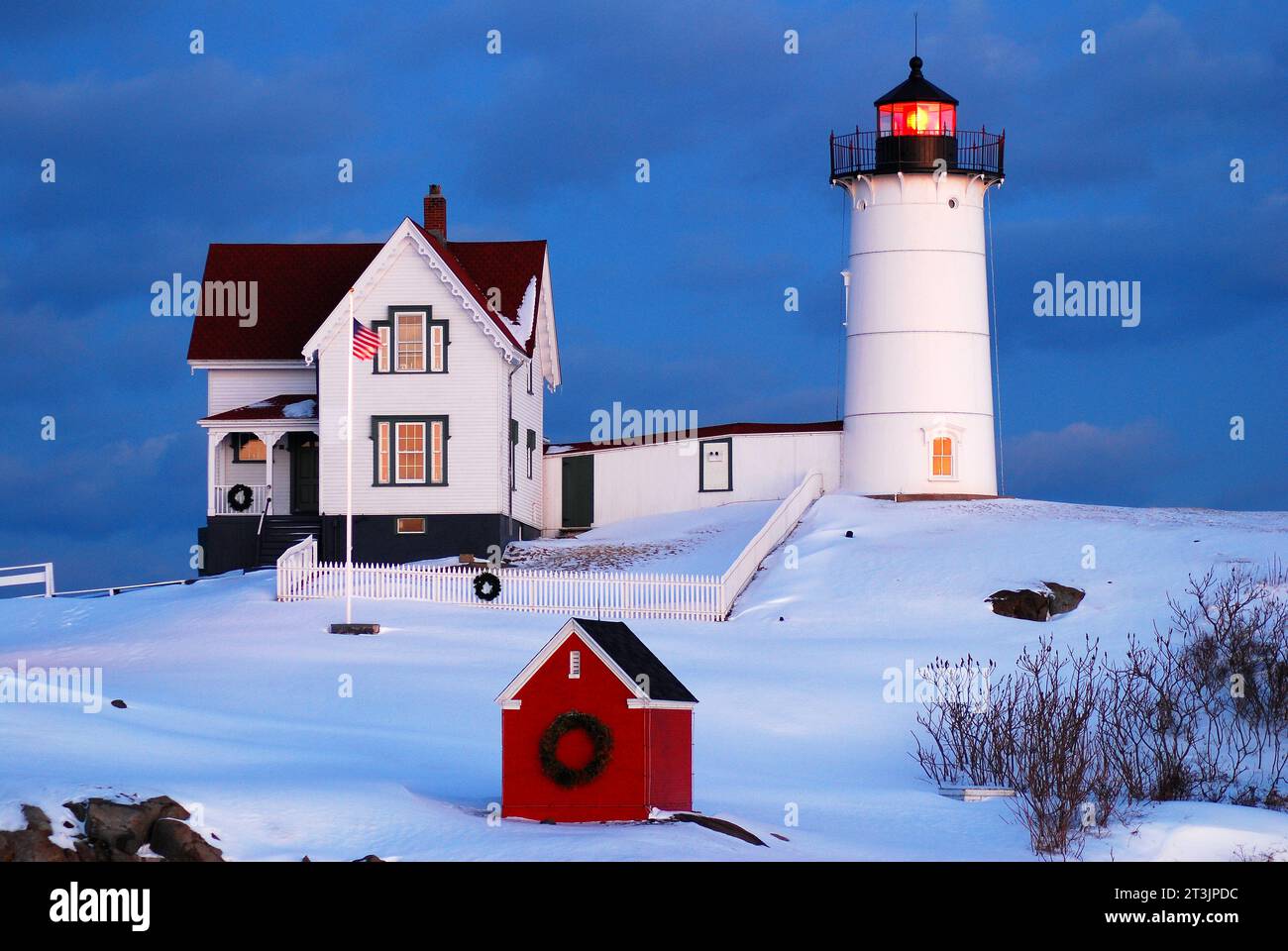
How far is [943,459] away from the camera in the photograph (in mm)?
50250

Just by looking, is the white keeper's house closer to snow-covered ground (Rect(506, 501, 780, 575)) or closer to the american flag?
snow-covered ground (Rect(506, 501, 780, 575))

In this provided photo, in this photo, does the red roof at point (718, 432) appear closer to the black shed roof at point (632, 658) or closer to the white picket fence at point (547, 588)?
the white picket fence at point (547, 588)

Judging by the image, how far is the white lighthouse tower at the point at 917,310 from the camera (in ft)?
164

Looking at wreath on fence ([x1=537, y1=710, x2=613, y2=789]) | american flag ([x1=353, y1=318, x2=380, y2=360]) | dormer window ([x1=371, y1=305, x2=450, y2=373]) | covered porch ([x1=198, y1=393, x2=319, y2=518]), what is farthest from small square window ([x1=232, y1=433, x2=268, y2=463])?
wreath on fence ([x1=537, y1=710, x2=613, y2=789])

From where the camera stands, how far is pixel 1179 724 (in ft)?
107

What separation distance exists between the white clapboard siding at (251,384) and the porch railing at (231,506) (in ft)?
7.88

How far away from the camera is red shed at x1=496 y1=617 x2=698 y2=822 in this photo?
2422 cm

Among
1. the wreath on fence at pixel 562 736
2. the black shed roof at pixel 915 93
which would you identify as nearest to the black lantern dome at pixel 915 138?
the black shed roof at pixel 915 93

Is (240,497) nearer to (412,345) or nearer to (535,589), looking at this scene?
(412,345)

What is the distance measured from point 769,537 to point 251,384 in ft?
46.0

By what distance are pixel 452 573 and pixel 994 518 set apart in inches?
526

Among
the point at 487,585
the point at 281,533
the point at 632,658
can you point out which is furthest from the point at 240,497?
the point at 632,658

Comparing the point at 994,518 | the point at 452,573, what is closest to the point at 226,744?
the point at 452,573
